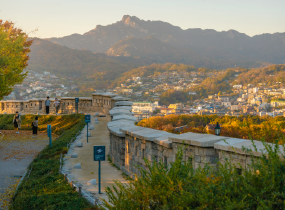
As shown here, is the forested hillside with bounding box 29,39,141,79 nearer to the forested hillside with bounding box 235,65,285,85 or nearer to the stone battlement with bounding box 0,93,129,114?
the forested hillside with bounding box 235,65,285,85

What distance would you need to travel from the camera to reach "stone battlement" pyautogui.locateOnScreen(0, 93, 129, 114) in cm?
1988

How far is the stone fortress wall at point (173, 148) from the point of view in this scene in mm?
4719

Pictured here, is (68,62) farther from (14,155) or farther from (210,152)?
(210,152)

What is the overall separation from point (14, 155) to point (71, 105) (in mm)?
10454

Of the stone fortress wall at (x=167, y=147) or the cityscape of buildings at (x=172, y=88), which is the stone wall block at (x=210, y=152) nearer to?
the stone fortress wall at (x=167, y=147)

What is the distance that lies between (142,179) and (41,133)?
15.0 m

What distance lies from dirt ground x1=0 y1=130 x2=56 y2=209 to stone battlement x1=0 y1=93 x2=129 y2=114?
451 centimetres

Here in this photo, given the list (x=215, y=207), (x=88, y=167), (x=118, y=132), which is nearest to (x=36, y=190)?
(x=88, y=167)

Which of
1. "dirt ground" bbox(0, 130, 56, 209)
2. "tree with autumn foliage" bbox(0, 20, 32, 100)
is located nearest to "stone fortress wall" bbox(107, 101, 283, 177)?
"dirt ground" bbox(0, 130, 56, 209)

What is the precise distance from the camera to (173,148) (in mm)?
A: 6164

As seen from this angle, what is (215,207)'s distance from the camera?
3506 millimetres

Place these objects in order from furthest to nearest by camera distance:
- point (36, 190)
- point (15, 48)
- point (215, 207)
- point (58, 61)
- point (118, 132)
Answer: point (58, 61)
point (15, 48)
point (118, 132)
point (36, 190)
point (215, 207)

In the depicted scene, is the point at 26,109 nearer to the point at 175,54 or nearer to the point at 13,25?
the point at 13,25

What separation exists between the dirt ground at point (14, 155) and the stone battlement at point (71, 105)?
4.51 m
